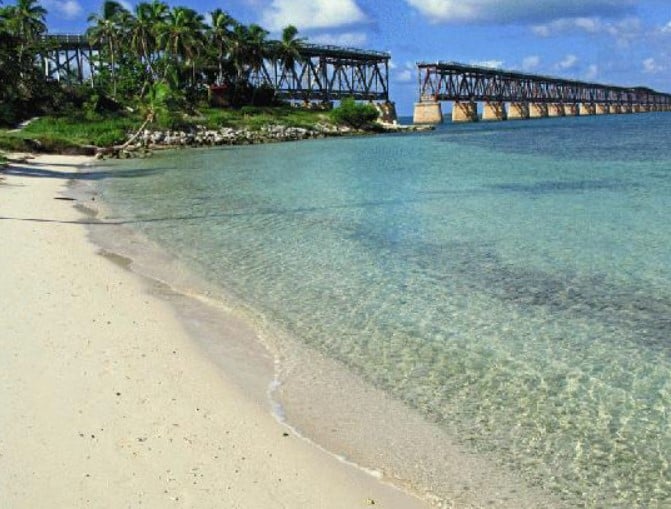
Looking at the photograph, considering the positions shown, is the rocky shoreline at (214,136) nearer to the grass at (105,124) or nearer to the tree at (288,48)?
the grass at (105,124)

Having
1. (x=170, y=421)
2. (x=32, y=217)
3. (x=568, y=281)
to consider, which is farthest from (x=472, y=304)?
(x=32, y=217)

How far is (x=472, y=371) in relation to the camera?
8453mm

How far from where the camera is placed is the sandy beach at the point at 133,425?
5.26 metres

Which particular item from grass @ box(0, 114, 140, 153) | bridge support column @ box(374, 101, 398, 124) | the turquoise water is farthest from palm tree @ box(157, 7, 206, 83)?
the turquoise water

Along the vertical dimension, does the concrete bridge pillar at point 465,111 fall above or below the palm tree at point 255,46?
below

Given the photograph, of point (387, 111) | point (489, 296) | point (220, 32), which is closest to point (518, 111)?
point (387, 111)

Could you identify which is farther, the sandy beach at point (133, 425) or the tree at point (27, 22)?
the tree at point (27, 22)

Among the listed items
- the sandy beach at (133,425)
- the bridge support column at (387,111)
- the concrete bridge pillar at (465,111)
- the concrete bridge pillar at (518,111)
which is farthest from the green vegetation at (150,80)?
the concrete bridge pillar at (518,111)

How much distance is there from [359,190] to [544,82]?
181m

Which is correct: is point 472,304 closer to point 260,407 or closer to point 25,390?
point 260,407

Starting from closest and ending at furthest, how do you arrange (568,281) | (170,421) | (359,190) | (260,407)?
1. (170,421)
2. (260,407)
3. (568,281)
4. (359,190)

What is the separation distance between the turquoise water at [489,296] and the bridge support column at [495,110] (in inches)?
6200

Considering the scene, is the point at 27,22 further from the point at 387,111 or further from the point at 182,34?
the point at 387,111

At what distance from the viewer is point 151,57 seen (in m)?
90.9
